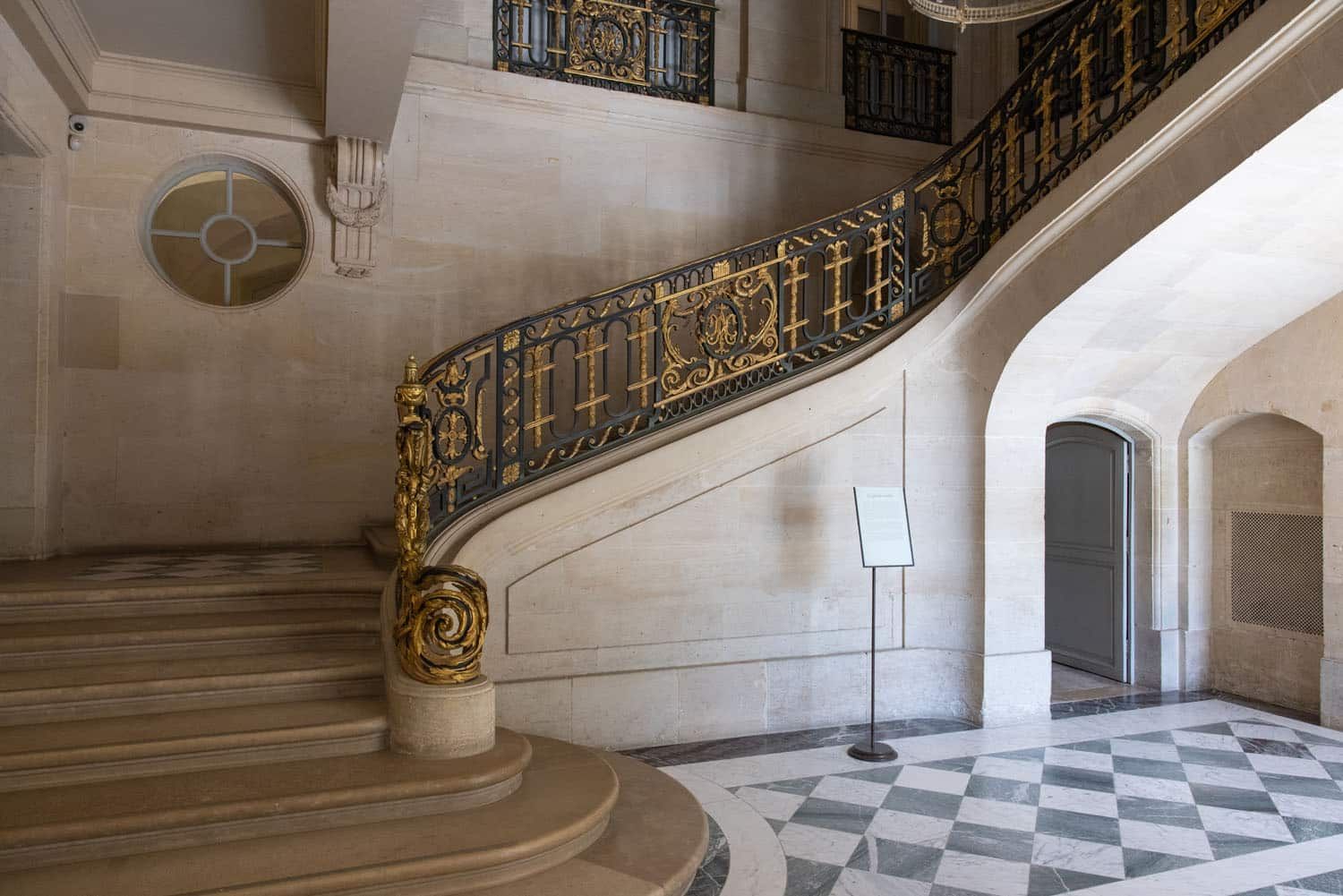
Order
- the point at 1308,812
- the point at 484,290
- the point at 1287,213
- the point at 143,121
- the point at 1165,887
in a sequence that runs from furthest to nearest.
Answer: the point at 484,290, the point at 143,121, the point at 1287,213, the point at 1308,812, the point at 1165,887

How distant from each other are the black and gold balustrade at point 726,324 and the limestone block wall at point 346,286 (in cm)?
97

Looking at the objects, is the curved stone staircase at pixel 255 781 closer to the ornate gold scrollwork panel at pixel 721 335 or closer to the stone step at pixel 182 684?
the stone step at pixel 182 684

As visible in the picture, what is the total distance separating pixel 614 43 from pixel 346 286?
2881 mm

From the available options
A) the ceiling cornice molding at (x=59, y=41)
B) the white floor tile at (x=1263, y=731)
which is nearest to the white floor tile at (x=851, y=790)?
the white floor tile at (x=1263, y=731)

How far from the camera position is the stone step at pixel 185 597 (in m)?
4.09

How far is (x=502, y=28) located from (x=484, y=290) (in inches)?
79.4

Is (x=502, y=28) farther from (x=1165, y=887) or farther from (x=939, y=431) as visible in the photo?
(x=1165, y=887)

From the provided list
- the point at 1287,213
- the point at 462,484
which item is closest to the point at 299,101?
the point at 462,484

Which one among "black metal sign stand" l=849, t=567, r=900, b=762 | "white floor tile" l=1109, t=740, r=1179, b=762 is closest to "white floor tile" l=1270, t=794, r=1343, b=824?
"white floor tile" l=1109, t=740, r=1179, b=762

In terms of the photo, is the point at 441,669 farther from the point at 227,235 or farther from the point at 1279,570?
the point at 1279,570

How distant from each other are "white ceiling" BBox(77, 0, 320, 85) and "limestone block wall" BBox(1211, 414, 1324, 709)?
663 centimetres

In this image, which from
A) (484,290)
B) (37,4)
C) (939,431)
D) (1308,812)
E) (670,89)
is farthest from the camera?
(670,89)

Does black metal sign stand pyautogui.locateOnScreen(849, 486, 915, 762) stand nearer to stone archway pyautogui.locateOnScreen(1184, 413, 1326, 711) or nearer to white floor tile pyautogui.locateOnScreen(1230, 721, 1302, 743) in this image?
white floor tile pyautogui.locateOnScreen(1230, 721, 1302, 743)

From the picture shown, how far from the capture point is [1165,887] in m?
3.34
